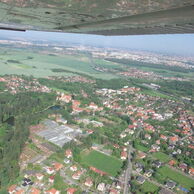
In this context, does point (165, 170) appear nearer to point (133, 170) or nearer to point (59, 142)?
point (133, 170)

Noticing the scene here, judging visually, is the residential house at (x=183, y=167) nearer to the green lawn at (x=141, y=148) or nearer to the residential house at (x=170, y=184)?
the residential house at (x=170, y=184)

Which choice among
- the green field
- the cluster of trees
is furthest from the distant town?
the cluster of trees

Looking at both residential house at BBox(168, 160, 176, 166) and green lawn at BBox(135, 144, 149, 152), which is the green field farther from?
residential house at BBox(168, 160, 176, 166)

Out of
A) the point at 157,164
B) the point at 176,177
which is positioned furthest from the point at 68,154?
the point at 176,177

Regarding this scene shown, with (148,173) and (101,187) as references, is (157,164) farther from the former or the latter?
(101,187)

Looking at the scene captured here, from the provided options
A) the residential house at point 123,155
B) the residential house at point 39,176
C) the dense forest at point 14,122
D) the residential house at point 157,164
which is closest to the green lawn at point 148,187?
the residential house at point 157,164

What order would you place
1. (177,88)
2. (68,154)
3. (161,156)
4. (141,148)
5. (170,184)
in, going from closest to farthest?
(170,184), (68,154), (161,156), (141,148), (177,88)
